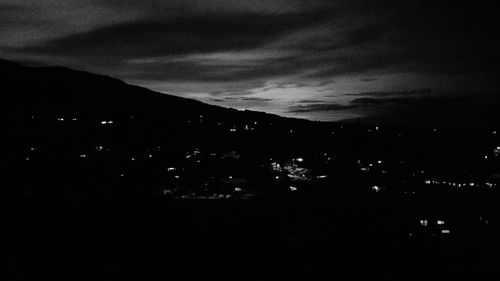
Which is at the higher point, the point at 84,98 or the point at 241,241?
the point at 84,98

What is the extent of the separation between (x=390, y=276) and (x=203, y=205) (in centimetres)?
1303

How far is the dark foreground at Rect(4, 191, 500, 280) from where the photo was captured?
72.7 ft

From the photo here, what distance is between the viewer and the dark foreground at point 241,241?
22156mm

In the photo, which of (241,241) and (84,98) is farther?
(84,98)

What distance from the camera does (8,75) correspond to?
74750 millimetres

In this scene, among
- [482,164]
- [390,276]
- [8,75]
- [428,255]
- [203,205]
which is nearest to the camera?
[390,276]

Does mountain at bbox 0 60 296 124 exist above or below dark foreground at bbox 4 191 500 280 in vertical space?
above

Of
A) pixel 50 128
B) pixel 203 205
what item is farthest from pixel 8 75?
pixel 203 205

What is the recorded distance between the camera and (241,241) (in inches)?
993

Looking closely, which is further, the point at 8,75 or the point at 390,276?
the point at 8,75

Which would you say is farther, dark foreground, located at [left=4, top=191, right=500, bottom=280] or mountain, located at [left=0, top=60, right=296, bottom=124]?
mountain, located at [left=0, top=60, right=296, bottom=124]

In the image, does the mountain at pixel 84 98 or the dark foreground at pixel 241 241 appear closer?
the dark foreground at pixel 241 241

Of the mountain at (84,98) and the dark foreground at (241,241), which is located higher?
the mountain at (84,98)

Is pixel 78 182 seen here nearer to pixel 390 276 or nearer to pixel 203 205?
pixel 203 205
